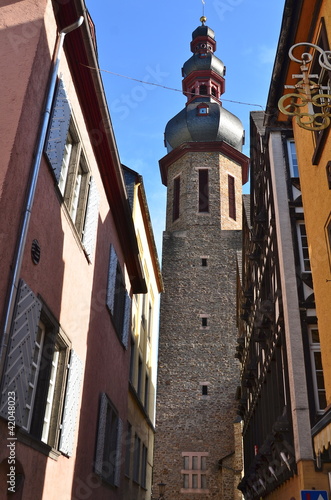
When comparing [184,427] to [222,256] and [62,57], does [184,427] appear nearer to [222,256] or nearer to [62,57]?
[222,256]

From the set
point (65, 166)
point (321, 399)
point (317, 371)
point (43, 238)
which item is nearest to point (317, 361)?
point (317, 371)

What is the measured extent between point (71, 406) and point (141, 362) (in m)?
10.0

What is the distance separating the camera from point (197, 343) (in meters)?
28.0

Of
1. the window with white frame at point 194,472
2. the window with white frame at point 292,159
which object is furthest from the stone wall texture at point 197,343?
the window with white frame at point 292,159

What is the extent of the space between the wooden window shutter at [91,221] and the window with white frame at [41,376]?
70.1 inches

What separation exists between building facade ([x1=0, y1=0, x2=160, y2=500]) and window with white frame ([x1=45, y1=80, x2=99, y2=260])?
2 centimetres

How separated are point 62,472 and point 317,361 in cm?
499

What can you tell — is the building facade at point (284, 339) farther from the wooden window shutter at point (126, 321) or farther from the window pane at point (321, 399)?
the wooden window shutter at point (126, 321)

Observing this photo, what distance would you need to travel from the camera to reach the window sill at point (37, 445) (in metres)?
5.28

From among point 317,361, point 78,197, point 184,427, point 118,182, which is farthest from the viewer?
point 184,427

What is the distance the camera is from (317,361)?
994 centimetres

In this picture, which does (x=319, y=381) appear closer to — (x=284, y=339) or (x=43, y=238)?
(x=284, y=339)

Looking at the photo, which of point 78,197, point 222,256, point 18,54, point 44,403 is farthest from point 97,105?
point 222,256

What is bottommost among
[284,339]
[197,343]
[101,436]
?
[101,436]
